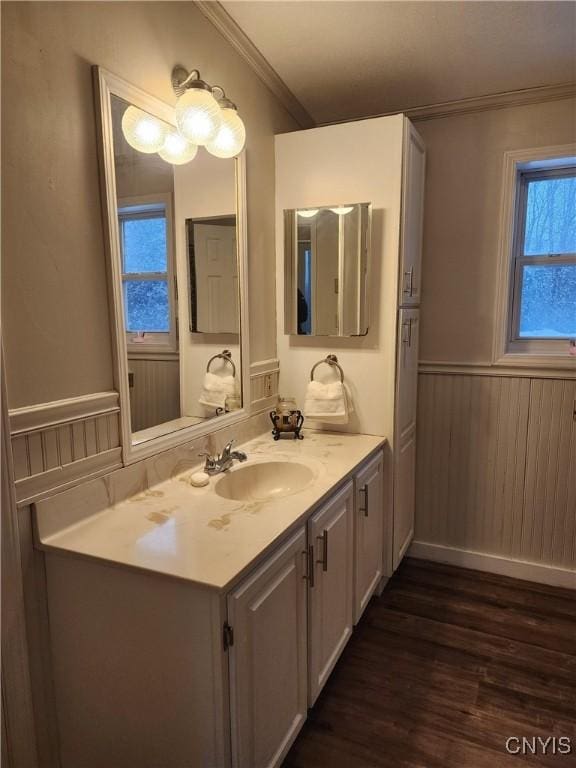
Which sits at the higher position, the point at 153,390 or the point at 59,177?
the point at 59,177

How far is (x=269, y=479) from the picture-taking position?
6.10ft

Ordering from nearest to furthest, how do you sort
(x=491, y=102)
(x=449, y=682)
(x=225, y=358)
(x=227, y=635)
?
(x=227, y=635)
(x=449, y=682)
(x=225, y=358)
(x=491, y=102)

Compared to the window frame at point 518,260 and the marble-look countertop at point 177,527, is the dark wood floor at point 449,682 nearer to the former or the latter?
the marble-look countertop at point 177,527

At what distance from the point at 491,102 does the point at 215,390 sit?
73.9 inches

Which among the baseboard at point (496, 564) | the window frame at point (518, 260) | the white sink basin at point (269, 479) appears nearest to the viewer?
the white sink basin at point (269, 479)

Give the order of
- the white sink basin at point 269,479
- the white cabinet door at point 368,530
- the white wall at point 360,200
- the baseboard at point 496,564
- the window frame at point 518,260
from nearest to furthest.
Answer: the white sink basin at point 269,479 < the white cabinet door at point 368,530 < the white wall at point 360,200 < the window frame at point 518,260 < the baseboard at point 496,564

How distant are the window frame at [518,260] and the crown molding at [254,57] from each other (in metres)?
1.02

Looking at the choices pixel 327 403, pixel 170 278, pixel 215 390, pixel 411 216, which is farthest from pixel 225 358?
pixel 411 216

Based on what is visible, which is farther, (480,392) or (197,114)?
(480,392)

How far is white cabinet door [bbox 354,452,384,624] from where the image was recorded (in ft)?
6.25

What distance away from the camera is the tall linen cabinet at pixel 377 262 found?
6.78ft

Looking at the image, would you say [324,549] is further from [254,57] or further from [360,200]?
[254,57]

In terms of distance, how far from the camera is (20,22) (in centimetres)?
107

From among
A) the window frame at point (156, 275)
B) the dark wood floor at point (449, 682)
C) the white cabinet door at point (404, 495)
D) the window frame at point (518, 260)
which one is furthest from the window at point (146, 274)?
the window frame at point (518, 260)
